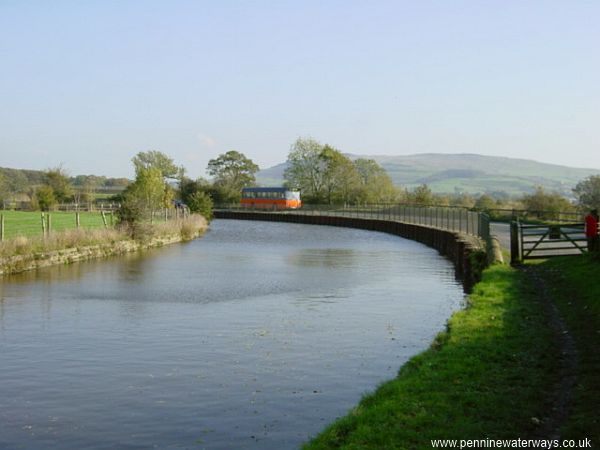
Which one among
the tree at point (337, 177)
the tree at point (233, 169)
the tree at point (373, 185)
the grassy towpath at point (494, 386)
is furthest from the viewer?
the tree at point (233, 169)

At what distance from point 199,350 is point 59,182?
9454cm

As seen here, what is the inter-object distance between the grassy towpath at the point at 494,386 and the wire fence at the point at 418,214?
1403cm

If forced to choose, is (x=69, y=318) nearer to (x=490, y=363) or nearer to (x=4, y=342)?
(x=4, y=342)

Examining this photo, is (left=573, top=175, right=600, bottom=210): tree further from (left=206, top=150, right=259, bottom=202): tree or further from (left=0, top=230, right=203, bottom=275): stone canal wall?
(left=206, top=150, right=259, bottom=202): tree

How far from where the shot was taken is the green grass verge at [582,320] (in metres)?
8.72

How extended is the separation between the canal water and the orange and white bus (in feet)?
264

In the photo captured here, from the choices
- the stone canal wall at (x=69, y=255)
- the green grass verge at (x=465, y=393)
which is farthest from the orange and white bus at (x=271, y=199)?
the green grass verge at (x=465, y=393)

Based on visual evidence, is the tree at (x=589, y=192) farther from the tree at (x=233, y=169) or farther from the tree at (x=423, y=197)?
the tree at (x=233, y=169)

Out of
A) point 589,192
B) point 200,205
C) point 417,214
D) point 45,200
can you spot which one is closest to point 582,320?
point 417,214

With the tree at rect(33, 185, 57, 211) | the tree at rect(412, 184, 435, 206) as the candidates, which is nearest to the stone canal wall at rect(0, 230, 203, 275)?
the tree at rect(33, 185, 57, 211)

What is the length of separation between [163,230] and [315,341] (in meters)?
36.4

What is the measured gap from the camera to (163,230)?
51594mm

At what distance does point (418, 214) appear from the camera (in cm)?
6894

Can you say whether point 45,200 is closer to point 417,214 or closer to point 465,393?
point 417,214
